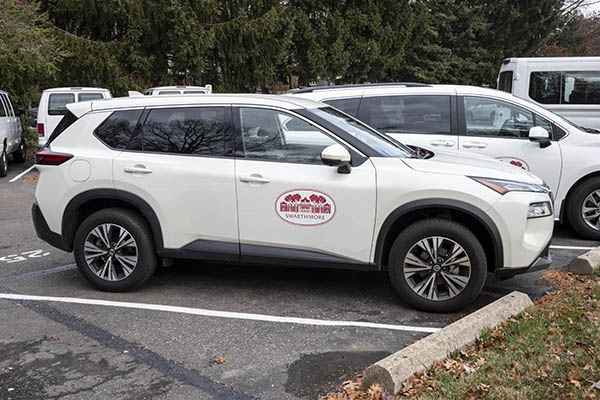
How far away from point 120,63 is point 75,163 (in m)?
17.0

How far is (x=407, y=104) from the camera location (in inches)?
297

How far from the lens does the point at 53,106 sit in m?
15.2

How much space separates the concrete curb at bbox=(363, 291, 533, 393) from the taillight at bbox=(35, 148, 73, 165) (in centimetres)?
352

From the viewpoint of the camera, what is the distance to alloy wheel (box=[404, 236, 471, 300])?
4.82 metres

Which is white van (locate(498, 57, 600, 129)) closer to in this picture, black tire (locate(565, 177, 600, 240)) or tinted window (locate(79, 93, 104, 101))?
black tire (locate(565, 177, 600, 240))

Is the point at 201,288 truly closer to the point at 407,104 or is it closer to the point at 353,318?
the point at 353,318

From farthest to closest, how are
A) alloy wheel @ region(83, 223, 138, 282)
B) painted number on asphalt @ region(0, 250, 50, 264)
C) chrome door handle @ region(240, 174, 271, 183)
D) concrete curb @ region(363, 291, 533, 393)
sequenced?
1. painted number on asphalt @ region(0, 250, 50, 264)
2. alloy wheel @ region(83, 223, 138, 282)
3. chrome door handle @ region(240, 174, 271, 183)
4. concrete curb @ region(363, 291, 533, 393)

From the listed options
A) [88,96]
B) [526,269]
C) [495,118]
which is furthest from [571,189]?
[88,96]

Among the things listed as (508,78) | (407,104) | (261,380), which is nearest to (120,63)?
(508,78)

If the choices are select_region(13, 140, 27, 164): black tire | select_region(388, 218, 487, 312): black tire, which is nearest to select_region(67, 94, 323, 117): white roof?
select_region(388, 218, 487, 312): black tire

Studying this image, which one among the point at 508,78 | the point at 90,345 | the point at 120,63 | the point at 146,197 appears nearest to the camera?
the point at 90,345

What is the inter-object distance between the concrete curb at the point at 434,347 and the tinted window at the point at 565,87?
9.05 metres

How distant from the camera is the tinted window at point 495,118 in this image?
739 centimetres

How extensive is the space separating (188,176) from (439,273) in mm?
2274
